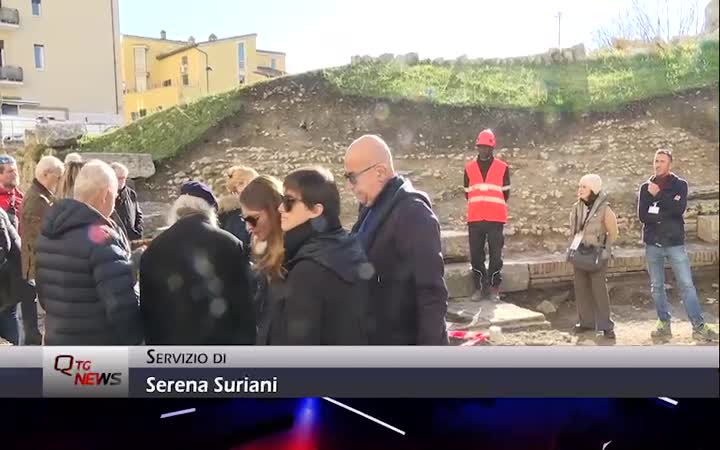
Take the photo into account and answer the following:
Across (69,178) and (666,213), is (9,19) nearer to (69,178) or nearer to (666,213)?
(69,178)

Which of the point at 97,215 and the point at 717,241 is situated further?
the point at 97,215

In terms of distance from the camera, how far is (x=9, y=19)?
1.29 m

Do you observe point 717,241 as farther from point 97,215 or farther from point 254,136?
point 97,215

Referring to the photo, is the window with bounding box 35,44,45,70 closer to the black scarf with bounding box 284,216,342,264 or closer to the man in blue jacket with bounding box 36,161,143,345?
the man in blue jacket with bounding box 36,161,143,345

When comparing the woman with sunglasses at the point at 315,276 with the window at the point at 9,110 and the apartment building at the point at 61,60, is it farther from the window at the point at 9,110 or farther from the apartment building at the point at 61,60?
the window at the point at 9,110

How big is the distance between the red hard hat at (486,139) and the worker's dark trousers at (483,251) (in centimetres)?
18

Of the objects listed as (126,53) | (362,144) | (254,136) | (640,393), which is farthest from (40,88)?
(640,393)

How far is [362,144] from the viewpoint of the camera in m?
1.29

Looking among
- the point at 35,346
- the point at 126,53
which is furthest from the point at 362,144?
the point at 35,346

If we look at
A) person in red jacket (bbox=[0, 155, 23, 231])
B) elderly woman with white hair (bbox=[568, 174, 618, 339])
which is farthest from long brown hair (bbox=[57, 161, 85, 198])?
elderly woman with white hair (bbox=[568, 174, 618, 339])

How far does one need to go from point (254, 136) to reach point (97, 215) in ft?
1.33

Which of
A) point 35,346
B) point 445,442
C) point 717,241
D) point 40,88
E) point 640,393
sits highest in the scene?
point 40,88

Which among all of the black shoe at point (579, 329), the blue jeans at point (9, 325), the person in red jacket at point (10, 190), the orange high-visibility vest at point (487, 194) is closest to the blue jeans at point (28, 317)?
the blue jeans at point (9, 325)

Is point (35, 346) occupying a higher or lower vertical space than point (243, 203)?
lower
